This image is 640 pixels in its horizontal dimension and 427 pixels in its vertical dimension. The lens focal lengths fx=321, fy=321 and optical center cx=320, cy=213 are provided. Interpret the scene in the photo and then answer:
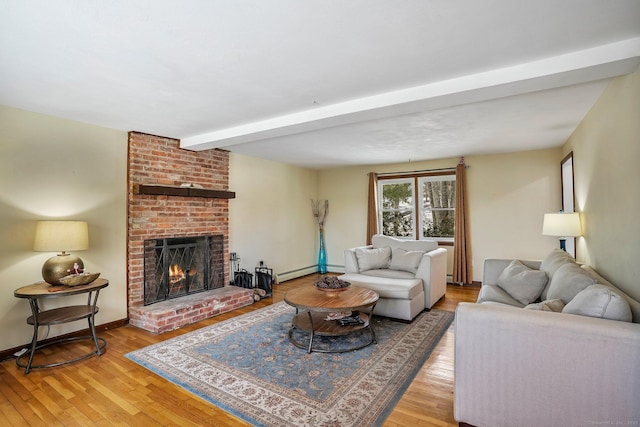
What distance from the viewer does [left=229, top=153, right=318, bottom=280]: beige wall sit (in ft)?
18.0

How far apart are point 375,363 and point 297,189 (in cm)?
459

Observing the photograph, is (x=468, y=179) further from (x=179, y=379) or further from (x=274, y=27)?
(x=179, y=379)

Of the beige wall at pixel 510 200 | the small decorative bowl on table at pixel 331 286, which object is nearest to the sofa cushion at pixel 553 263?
the small decorative bowl on table at pixel 331 286

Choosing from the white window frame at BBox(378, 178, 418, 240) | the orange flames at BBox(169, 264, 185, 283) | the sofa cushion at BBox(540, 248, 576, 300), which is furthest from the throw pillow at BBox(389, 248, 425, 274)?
the orange flames at BBox(169, 264, 185, 283)

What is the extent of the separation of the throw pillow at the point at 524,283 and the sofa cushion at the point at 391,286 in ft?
3.28

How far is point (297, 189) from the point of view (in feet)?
22.7

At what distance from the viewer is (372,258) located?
4.79m

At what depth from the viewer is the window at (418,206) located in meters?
6.22

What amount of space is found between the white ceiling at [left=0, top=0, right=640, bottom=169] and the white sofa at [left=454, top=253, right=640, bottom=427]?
1.53 metres

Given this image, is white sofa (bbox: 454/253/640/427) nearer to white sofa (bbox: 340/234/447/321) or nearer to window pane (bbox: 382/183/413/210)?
white sofa (bbox: 340/234/447/321)

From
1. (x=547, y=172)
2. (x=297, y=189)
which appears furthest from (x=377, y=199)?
(x=547, y=172)

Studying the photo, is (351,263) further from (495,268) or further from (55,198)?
(55,198)

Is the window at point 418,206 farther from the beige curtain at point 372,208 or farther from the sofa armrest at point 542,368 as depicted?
the sofa armrest at point 542,368

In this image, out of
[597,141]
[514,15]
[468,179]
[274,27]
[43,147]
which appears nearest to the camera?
[514,15]
